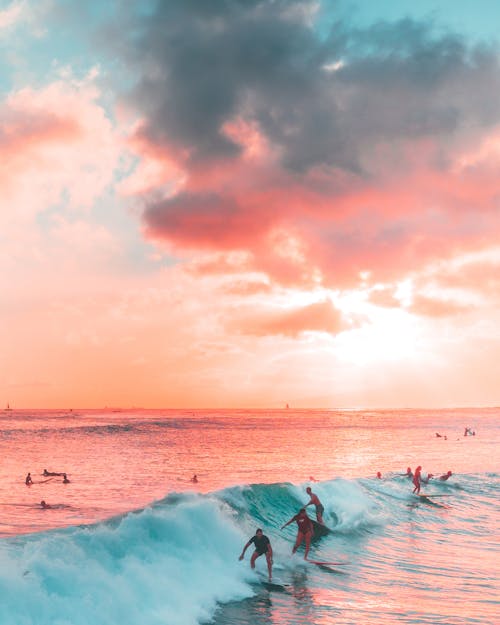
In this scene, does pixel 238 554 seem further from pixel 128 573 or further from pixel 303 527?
pixel 128 573

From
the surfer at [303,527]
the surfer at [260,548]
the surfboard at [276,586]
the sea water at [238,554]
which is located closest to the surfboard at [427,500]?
the sea water at [238,554]

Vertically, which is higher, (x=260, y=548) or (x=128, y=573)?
(x=128, y=573)

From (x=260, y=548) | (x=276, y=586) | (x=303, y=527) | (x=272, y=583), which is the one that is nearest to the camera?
(x=276, y=586)

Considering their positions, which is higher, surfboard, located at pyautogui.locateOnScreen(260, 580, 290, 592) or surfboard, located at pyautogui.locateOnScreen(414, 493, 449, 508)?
surfboard, located at pyautogui.locateOnScreen(260, 580, 290, 592)

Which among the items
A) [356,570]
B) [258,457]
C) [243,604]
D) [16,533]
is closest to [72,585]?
[243,604]

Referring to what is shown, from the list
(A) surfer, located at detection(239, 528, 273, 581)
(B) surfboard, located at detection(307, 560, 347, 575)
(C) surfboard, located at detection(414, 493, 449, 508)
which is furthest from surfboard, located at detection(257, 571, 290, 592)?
(C) surfboard, located at detection(414, 493, 449, 508)

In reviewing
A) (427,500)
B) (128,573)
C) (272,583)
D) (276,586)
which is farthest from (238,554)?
(427,500)

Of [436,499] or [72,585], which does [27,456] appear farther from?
[72,585]

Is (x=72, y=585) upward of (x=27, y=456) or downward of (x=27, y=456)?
upward

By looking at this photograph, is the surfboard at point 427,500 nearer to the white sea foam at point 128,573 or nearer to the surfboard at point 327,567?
the surfboard at point 327,567

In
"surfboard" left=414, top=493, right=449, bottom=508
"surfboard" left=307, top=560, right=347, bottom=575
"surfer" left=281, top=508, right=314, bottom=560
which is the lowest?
"surfboard" left=414, top=493, right=449, bottom=508

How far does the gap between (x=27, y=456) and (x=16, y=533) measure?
44587 mm

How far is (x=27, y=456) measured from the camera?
213 feet

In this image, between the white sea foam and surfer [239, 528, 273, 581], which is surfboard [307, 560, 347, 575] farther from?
the white sea foam
